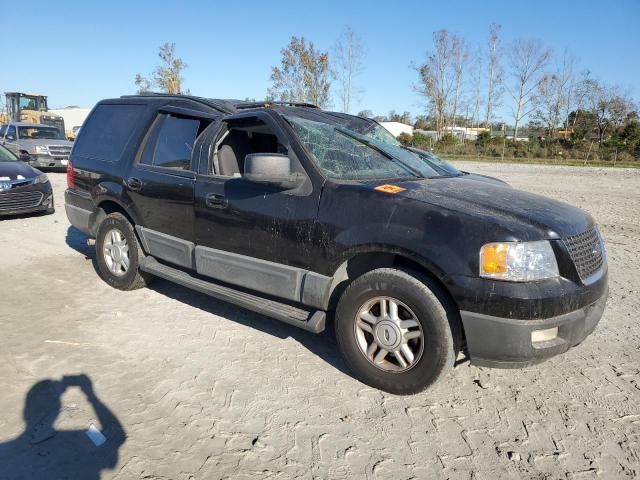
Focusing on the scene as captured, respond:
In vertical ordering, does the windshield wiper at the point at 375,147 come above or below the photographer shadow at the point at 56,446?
above

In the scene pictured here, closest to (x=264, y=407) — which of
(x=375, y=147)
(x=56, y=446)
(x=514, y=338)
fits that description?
(x=56, y=446)

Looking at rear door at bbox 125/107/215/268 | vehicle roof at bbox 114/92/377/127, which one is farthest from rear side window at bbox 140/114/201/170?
vehicle roof at bbox 114/92/377/127

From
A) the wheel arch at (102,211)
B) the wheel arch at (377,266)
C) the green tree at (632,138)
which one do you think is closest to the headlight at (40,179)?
the wheel arch at (102,211)

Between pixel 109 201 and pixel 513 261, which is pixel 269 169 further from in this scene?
pixel 109 201

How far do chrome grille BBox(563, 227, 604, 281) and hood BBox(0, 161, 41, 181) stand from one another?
29.8ft

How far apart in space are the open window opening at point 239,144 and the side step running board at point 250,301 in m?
0.99

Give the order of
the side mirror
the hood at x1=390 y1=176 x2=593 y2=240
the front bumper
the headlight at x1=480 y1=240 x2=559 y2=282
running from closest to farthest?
the headlight at x1=480 y1=240 x2=559 y2=282, the hood at x1=390 y1=176 x2=593 y2=240, the side mirror, the front bumper

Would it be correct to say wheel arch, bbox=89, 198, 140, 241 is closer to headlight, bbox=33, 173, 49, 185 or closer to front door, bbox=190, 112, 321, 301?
front door, bbox=190, 112, 321, 301

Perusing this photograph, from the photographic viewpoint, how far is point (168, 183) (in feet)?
14.4

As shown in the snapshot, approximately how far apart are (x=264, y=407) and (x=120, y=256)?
2863 millimetres

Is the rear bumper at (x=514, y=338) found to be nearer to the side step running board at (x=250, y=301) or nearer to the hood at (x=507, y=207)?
the hood at (x=507, y=207)

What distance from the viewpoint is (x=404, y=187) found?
3320mm

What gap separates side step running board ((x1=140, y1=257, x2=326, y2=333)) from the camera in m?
3.40

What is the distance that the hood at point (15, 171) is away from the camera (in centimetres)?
859
